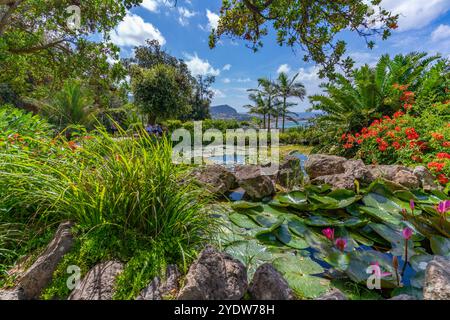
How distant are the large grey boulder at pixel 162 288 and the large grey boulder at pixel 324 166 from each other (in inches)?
144

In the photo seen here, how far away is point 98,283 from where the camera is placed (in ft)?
3.43

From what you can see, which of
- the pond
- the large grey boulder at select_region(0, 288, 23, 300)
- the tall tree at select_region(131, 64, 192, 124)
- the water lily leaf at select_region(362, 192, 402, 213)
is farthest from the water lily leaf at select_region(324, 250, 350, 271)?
the tall tree at select_region(131, 64, 192, 124)

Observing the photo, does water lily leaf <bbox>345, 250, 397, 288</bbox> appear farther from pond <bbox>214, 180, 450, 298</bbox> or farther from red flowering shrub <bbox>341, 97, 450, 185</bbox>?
red flowering shrub <bbox>341, 97, 450, 185</bbox>

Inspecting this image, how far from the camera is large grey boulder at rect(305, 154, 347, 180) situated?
402 cm

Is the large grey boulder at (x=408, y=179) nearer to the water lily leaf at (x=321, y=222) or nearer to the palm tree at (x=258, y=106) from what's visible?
the water lily leaf at (x=321, y=222)

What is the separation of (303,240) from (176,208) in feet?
3.88

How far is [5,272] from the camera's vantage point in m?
1.15

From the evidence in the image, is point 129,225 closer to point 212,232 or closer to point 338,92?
point 212,232

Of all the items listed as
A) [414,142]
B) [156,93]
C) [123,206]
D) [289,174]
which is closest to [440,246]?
[123,206]

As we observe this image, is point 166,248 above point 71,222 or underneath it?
underneath

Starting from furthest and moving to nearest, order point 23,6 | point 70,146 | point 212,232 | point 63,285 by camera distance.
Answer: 1. point 23,6
2. point 70,146
3. point 212,232
4. point 63,285

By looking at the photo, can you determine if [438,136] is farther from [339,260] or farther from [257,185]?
[339,260]

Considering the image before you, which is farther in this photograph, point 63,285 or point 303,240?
point 303,240
